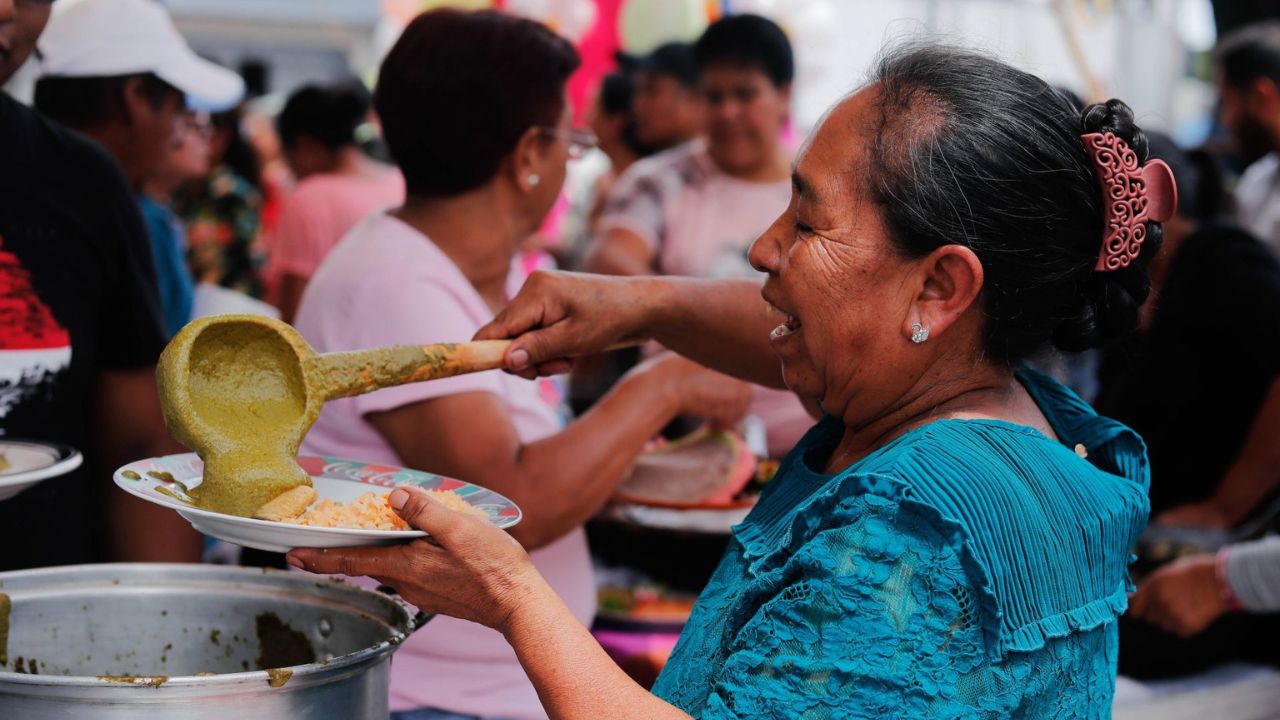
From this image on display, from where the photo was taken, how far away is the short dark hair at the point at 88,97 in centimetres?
294

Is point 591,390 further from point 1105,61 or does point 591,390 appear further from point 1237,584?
point 1105,61

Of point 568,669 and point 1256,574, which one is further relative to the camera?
point 1256,574

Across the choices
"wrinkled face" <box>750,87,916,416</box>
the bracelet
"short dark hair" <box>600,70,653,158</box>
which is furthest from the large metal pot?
"short dark hair" <box>600,70,653,158</box>

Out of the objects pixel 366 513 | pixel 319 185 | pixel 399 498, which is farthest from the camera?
pixel 319 185

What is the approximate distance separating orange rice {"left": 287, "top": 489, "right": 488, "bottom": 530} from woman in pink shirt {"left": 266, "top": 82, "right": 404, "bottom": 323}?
3081mm

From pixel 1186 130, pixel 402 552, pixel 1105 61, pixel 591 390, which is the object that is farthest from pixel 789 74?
pixel 1186 130

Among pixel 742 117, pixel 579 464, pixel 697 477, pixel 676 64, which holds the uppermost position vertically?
pixel 676 64

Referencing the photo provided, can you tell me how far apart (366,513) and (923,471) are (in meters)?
0.65

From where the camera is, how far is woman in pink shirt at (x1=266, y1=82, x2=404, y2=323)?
192 inches

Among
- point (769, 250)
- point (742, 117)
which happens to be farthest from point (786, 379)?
point (742, 117)

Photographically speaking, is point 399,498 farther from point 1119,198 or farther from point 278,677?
point 1119,198

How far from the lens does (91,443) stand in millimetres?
1988

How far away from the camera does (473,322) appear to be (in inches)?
83.6

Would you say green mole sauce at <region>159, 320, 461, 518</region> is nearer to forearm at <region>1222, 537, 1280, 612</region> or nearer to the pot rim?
the pot rim
